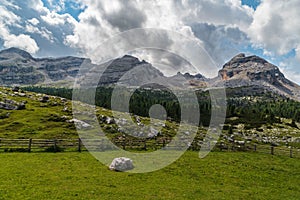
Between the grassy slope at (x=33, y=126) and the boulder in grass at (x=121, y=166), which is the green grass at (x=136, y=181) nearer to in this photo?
the boulder in grass at (x=121, y=166)

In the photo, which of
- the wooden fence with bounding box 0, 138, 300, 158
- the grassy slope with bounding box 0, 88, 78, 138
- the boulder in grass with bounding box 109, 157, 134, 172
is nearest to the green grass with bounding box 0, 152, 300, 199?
the boulder in grass with bounding box 109, 157, 134, 172

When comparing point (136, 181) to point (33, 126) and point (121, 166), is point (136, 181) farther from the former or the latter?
point (33, 126)

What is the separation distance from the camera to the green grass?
1992 centimetres

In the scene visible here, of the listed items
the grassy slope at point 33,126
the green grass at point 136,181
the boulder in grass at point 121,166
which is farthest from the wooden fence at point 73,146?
the grassy slope at point 33,126

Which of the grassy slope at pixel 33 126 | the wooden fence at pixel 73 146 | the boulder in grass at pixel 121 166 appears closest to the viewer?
the boulder in grass at pixel 121 166

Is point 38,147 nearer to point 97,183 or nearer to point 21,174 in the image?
point 21,174

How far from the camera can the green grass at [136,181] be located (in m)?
19.9

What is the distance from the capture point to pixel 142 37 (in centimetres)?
2961

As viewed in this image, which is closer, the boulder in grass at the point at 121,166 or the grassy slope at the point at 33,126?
the boulder in grass at the point at 121,166

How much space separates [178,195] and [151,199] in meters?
2.56

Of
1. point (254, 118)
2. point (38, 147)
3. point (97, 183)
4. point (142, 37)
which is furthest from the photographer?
point (254, 118)

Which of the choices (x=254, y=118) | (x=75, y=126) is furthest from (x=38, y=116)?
(x=254, y=118)

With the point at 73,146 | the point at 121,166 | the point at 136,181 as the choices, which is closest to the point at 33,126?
the point at 73,146

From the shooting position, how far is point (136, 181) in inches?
942
